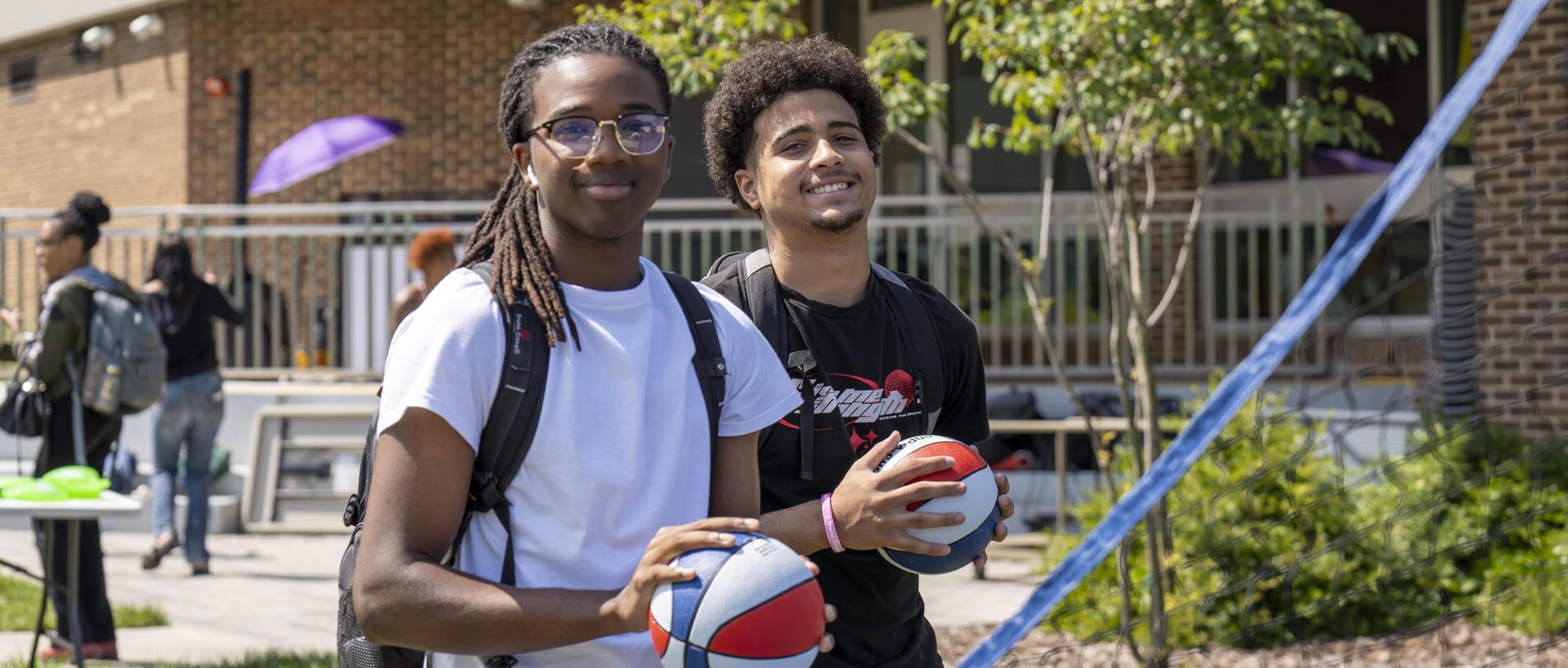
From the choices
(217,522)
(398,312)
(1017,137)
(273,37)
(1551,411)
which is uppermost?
(273,37)

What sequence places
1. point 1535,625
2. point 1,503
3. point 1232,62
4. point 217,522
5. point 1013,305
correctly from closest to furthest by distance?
point 1,503 < point 1232,62 < point 1535,625 < point 217,522 < point 1013,305

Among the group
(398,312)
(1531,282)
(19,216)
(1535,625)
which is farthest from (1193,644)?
(19,216)

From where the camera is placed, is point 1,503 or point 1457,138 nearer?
point 1,503

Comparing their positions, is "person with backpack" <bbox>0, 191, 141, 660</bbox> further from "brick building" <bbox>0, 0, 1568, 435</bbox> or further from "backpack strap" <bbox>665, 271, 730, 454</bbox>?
"brick building" <bbox>0, 0, 1568, 435</bbox>

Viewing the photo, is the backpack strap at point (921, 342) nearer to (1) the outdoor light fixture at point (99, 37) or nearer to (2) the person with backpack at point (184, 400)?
(2) the person with backpack at point (184, 400)

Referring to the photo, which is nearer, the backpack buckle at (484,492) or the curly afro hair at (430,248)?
the backpack buckle at (484,492)

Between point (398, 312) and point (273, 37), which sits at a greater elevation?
point (273, 37)

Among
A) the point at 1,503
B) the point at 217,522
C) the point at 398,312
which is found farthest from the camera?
the point at 217,522

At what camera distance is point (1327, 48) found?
6.59 metres

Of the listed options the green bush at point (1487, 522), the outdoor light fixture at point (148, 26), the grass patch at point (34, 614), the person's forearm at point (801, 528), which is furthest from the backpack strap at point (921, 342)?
the outdoor light fixture at point (148, 26)

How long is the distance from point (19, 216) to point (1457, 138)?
11.1m

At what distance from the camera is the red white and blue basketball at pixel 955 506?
8.79 feet

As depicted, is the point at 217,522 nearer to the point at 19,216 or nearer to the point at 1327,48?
the point at 19,216

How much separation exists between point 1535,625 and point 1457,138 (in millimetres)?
5576
